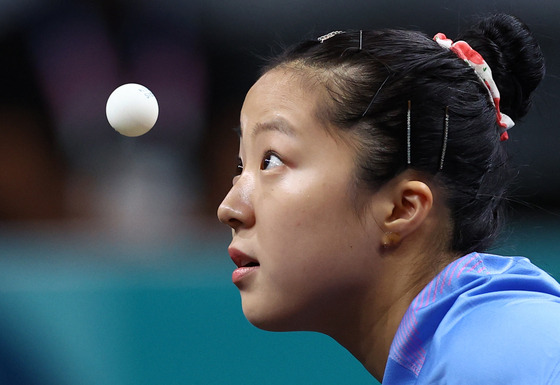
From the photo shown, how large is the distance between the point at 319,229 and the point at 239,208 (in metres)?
0.12

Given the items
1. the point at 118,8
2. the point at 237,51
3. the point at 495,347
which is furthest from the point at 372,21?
the point at 495,347

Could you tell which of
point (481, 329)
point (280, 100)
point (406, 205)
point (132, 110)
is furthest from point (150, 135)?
point (481, 329)

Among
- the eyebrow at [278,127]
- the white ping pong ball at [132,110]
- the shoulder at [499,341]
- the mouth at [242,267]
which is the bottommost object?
the shoulder at [499,341]

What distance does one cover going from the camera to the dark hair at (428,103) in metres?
1.08

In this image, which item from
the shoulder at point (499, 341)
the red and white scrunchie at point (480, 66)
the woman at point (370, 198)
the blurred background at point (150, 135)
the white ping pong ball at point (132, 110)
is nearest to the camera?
the shoulder at point (499, 341)

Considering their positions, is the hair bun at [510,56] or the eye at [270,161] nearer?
the eye at [270,161]

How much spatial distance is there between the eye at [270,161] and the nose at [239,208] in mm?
32

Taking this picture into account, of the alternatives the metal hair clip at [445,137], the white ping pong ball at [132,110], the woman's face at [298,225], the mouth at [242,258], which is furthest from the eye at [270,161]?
the white ping pong ball at [132,110]

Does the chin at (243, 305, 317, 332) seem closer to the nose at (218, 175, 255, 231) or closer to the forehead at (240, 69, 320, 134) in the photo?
the nose at (218, 175, 255, 231)

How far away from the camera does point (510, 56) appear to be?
1.23 m

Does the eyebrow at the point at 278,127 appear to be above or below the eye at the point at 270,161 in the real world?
above

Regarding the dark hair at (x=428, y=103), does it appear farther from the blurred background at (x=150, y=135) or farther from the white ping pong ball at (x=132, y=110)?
the blurred background at (x=150, y=135)

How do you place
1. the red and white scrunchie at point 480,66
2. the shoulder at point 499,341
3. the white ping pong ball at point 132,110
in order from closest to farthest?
the shoulder at point 499,341, the red and white scrunchie at point 480,66, the white ping pong ball at point 132,110

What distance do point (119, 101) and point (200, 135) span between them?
1.29m
